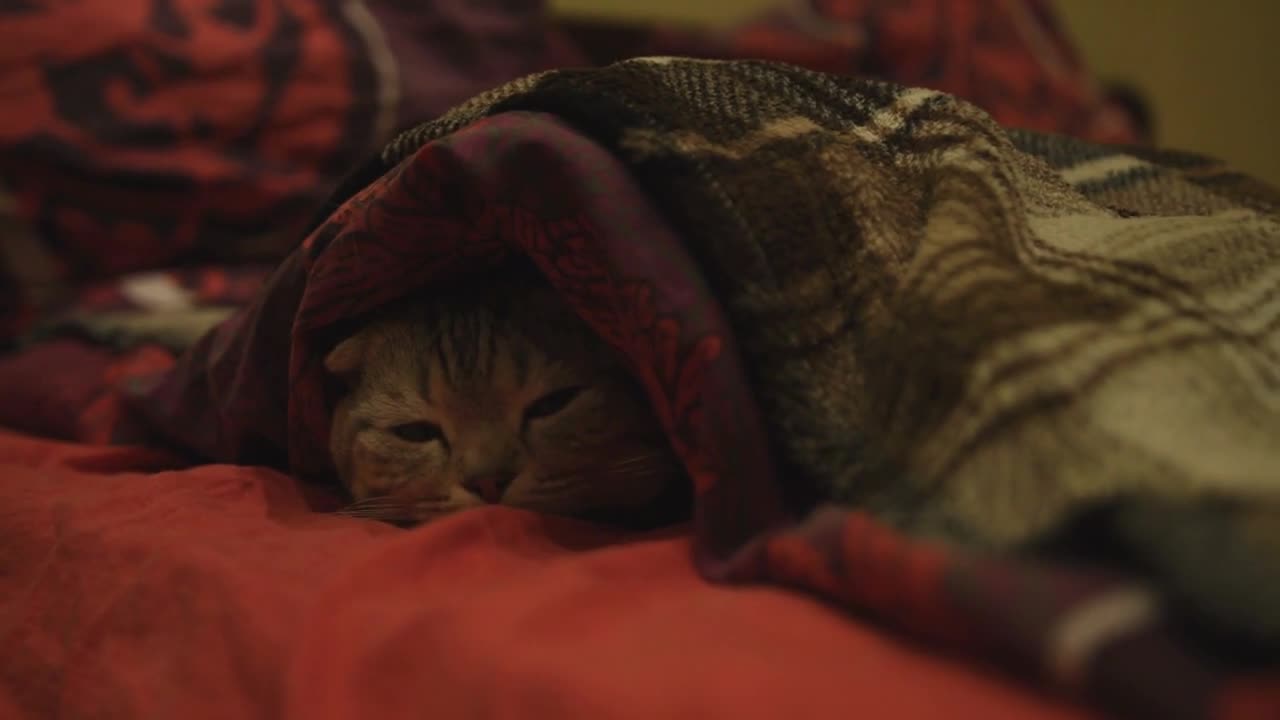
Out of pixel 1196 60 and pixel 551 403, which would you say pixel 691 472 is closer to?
pixel 551 403

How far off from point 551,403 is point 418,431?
0.47ft

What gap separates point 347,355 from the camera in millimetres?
892

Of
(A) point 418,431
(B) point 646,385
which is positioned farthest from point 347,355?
(B) point 646,385

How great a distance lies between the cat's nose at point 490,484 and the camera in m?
0.87

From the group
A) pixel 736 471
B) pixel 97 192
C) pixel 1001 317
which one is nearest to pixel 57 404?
pixel 97 192

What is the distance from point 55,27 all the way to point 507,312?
949 mm

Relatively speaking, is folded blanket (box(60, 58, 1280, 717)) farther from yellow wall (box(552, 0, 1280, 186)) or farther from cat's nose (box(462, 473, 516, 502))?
yellow wall (box(552, 0, 1280, 186))

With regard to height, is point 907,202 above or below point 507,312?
above

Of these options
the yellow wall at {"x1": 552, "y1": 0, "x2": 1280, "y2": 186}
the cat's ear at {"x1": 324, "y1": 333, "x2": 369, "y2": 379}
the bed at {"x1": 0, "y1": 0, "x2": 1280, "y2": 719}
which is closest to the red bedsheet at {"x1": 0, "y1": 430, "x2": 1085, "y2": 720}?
the bed at {"x1": 0, "y1": 0, "x2": 1280, "y2": 719}

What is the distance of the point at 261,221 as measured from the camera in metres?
1.55

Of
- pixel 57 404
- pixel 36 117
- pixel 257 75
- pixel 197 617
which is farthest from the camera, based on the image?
pixel 257 75

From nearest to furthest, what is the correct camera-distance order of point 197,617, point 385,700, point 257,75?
point 385,700
point 197,617
point 257,75

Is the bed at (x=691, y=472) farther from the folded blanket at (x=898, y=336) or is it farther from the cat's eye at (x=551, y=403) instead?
the cat's eye at (x=551, y=403)

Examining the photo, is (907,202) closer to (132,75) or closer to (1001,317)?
(1001,317)
